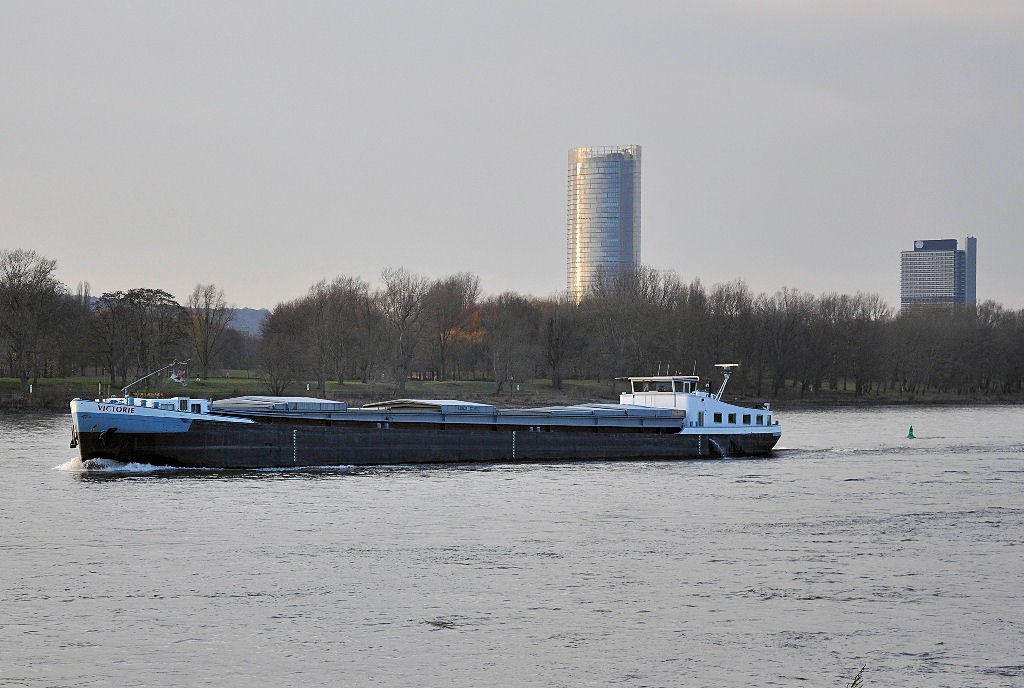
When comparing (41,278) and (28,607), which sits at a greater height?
(41,278)

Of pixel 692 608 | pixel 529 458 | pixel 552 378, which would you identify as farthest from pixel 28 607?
pixel 552 378

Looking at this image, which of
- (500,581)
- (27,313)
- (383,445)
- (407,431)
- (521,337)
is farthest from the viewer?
(521,337)

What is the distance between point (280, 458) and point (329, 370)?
73.8 m

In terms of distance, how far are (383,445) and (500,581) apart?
3135 cm

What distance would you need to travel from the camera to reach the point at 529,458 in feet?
222

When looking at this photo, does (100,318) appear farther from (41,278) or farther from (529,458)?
(529,458)

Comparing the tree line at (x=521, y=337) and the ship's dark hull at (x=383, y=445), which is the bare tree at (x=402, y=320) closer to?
the tree line at (x=521, y=337)

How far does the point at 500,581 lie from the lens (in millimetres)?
32406

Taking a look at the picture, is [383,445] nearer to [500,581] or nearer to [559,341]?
[500,581]

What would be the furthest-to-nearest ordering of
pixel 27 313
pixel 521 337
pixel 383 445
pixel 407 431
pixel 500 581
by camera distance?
pixel 521 337, pixel 27 313, pixel 407 431, pixel 383 445, pixel 500 581

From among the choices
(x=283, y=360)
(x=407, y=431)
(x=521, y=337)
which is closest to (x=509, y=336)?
(x=521, y=337)

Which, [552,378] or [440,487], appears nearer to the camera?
[440,487]

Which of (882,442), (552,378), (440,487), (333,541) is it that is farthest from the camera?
(552,378)

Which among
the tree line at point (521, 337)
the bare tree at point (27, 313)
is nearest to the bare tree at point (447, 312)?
the tree line at point (521, 337)
